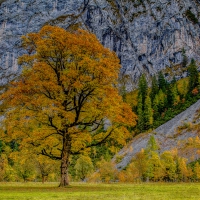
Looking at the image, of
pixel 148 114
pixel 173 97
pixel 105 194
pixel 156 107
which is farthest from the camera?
pixel 173 97

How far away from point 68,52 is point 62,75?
2.59 meters

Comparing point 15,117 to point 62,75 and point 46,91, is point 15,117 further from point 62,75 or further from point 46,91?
point 62,75

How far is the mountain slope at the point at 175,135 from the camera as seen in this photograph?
109 metres

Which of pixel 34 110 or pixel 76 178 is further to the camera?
pixel 76 178

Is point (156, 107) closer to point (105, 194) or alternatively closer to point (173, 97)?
point (173, 97)

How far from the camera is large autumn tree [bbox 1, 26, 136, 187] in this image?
30.2 meters

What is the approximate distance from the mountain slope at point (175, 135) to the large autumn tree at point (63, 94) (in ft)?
229

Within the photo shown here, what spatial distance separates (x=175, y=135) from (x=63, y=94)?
93.5m

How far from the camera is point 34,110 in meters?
31.0

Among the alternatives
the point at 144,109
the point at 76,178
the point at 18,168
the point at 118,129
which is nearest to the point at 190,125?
the point at 144,109

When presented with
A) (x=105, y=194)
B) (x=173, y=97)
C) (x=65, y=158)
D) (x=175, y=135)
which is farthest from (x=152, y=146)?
(x=105, y=194)

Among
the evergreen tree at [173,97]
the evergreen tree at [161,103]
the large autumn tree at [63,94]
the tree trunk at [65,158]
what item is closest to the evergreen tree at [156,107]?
the evergreen tree at [161,103]

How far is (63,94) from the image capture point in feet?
102

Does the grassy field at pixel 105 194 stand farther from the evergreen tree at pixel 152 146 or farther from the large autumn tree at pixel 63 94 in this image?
the evergreen tree at pixel 152 146
